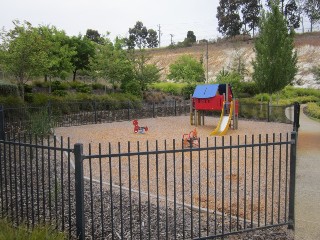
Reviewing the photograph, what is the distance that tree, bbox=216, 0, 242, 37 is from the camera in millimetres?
76688

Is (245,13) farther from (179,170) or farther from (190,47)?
(179,170)

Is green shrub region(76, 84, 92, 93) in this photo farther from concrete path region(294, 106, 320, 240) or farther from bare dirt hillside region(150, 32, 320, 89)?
bare dirt hillside region(150, 32, 320, 89)

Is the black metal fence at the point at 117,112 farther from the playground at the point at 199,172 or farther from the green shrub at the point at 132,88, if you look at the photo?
the green shrub at the point at 132,88

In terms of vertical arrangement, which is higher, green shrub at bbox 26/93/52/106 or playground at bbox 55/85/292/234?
green shrub at bbox 26/93/52/106

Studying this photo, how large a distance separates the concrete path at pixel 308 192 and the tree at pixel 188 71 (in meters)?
34.8

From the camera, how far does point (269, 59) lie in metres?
23.7

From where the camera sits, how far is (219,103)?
59.2 ft

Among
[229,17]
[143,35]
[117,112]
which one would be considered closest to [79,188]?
[117,112]

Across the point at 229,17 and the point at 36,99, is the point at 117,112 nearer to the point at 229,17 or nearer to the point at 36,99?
the point at 36,99

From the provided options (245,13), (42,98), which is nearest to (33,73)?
(42,98)

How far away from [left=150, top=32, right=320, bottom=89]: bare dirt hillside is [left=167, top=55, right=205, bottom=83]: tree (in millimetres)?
4874

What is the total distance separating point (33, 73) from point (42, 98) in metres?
1.93

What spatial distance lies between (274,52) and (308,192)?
18815 millimetres

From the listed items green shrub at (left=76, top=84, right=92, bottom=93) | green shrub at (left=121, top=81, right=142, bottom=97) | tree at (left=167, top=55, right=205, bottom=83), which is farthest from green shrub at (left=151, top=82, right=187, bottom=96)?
green shrub at (left=76, top=84, right=92, bottom=93)
